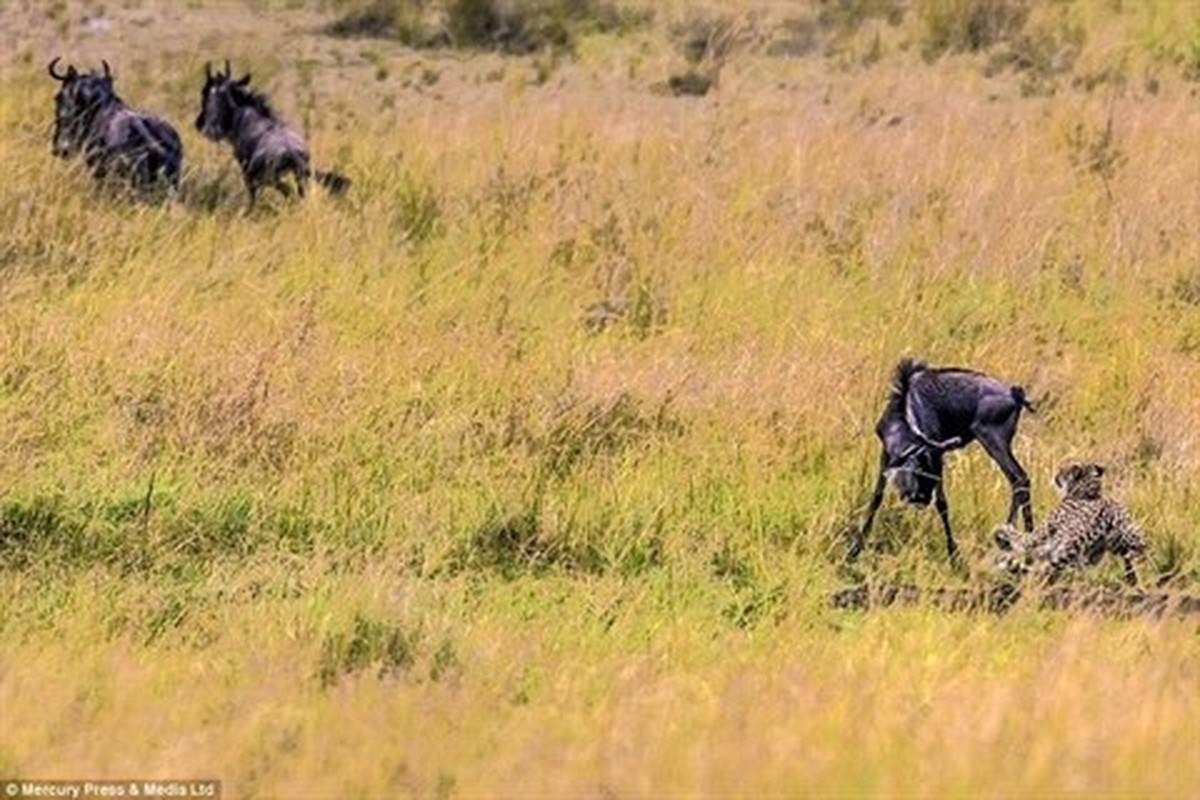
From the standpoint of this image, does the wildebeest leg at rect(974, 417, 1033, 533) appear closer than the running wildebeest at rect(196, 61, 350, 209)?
Yes

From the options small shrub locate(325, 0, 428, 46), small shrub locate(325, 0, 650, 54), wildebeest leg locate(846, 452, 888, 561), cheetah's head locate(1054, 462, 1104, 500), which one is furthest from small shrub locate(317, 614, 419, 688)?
→ small shrub locate(325, 0, 428, 46)

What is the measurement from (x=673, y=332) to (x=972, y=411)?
2.65m

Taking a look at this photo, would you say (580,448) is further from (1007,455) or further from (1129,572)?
(1129,572)

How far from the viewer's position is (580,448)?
22.7 ft

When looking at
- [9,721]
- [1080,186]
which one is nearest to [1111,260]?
[1080,186]

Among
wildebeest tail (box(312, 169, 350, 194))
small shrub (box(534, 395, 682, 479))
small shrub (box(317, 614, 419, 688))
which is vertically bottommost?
small shrub (box(534, 395, 682, 479))

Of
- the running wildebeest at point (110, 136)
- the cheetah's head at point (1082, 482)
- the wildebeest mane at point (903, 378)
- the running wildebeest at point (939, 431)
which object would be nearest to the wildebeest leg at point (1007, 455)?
the running wildebeest at point (939, 431)

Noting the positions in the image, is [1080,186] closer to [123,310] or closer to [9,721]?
[123,310]

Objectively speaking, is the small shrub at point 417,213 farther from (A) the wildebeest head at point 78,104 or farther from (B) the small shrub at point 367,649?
(B) the small shrub at point 367,649

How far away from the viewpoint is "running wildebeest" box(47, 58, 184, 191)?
1037cm

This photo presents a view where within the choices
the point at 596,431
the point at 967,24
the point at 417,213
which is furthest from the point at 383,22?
the point at 596,431

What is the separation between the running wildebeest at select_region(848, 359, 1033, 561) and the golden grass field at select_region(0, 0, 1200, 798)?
209 mm

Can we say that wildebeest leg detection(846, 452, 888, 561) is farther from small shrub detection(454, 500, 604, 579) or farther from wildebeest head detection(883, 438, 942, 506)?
small shrub detection(454, 500, 604, 579)

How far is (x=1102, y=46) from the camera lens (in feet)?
54.2
